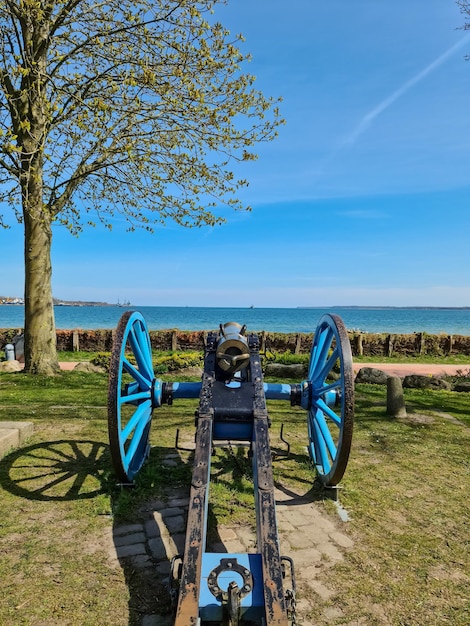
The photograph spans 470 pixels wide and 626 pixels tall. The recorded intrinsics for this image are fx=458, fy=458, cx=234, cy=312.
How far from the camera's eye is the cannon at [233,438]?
210 centimetres

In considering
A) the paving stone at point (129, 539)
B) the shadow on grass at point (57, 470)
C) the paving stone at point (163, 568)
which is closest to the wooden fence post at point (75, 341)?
the shadow on grass at point (57, 470)

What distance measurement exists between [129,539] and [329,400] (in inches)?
80.6

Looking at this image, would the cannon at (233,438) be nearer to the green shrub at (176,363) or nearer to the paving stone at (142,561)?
the paving stone at (142,561)

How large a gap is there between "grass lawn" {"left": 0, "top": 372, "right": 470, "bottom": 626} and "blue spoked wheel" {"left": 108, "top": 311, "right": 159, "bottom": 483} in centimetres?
27

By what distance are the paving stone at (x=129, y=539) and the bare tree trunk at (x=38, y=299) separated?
796 centimetres

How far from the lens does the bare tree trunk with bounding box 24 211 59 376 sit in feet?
33.0

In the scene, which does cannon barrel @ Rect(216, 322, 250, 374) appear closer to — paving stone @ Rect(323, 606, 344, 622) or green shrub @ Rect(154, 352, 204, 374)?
paving stone @ Rect(323, 606, 344, 622)

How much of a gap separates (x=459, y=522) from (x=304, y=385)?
1.77 meters

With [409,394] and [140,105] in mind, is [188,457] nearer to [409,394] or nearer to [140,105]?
[409,394]

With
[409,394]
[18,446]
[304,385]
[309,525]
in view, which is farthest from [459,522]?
[409,394]

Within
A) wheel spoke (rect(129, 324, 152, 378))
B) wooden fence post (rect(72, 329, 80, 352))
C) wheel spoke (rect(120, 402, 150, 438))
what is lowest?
wooden fence post (rect(72, 329, 80, 352))

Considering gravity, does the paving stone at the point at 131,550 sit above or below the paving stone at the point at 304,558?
above

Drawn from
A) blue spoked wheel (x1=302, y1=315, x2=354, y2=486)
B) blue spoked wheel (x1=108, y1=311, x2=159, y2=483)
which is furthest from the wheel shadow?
blue spoked wheel (x1=302, y1=315, x2=354, y2=486)

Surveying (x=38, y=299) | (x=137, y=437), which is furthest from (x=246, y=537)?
(x=38, y=299)
